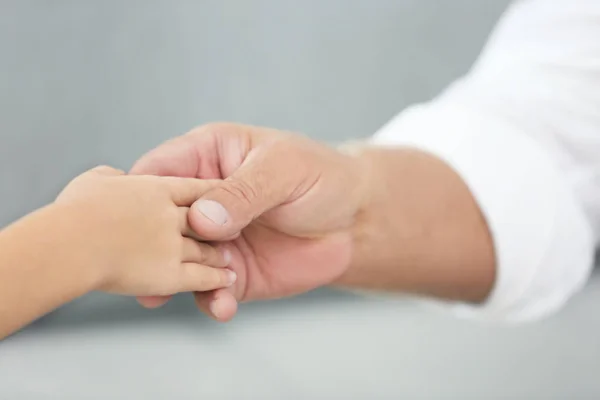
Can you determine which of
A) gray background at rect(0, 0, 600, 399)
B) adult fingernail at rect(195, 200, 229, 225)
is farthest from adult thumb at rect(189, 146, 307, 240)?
gray background at rect(0, 0, 600, 399)

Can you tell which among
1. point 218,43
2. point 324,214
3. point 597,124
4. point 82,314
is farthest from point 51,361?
point 597,124

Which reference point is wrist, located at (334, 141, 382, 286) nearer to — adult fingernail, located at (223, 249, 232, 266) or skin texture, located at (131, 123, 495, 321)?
skin texture, located at (131, 123, 495, 321)

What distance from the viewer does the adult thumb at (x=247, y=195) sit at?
1.23 ft

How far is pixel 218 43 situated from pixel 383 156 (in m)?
0.25

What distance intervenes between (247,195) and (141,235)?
6cm

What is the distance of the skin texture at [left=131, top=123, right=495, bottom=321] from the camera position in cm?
41

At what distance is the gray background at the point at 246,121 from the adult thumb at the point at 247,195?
0.45 ft

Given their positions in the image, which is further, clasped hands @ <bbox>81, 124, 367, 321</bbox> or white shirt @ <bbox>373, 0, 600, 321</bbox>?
white shirt @ <bbox>373, 0, 600, 321</bbox>

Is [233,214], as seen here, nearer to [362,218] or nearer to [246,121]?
[362,218]

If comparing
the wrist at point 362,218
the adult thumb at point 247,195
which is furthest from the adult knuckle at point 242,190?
the wrist at point 362,218

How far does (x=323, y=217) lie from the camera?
462 millimetres

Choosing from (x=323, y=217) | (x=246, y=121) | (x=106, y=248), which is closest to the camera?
(x=106, y=248)

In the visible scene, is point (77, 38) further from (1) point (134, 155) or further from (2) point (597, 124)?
(2) point (597, 124)

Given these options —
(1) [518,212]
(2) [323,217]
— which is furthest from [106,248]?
(1) [518,212]
